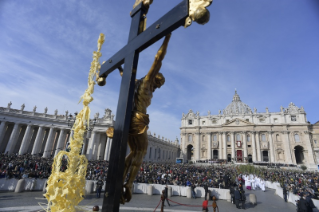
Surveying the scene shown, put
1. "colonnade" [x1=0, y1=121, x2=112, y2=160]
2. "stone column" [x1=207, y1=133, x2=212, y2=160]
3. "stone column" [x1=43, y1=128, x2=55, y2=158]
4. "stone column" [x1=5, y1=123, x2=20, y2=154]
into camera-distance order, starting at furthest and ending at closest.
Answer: "stone column" [x1=207, y1=133, x2=212, y2=160]
"stone column" [x1=43, y1=128, x2=55, y2=158]
"colonnade" [x1=0, y1=121, x2=112, y2=160]
"stone column" [x1=5, y1=123, x2=20, y2=154]

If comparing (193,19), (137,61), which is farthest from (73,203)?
(193,19)

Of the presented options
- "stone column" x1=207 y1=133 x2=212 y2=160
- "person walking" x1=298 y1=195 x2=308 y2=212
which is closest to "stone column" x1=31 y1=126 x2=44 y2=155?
"person walking" x1=298 y1=195 x2=308 y2=212

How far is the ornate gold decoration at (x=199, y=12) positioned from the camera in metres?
1.67

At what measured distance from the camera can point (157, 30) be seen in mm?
2092

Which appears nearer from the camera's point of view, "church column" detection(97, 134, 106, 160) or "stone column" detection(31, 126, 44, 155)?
"stone column" detection(31, 126, 44, 155)

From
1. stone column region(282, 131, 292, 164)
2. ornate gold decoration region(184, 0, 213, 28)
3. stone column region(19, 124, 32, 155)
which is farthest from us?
stone column region(282, 131, 292, 164)

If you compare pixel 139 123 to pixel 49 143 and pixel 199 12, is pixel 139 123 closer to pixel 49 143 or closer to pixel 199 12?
pixel 199 12

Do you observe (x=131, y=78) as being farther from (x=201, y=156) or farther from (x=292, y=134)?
(x=292, y=134)

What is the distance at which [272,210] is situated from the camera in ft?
37.9

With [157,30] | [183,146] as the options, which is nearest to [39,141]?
[157,30]

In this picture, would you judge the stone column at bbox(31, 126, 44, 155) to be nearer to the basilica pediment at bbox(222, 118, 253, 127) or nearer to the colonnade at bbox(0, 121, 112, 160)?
the colonnade at bbox(0, 121, 112, 160)

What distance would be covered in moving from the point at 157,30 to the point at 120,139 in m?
1.42

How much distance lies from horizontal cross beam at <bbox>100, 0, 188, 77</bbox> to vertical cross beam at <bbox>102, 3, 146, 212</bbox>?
0.13 meters

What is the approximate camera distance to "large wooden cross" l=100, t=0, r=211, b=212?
190 centimetres
